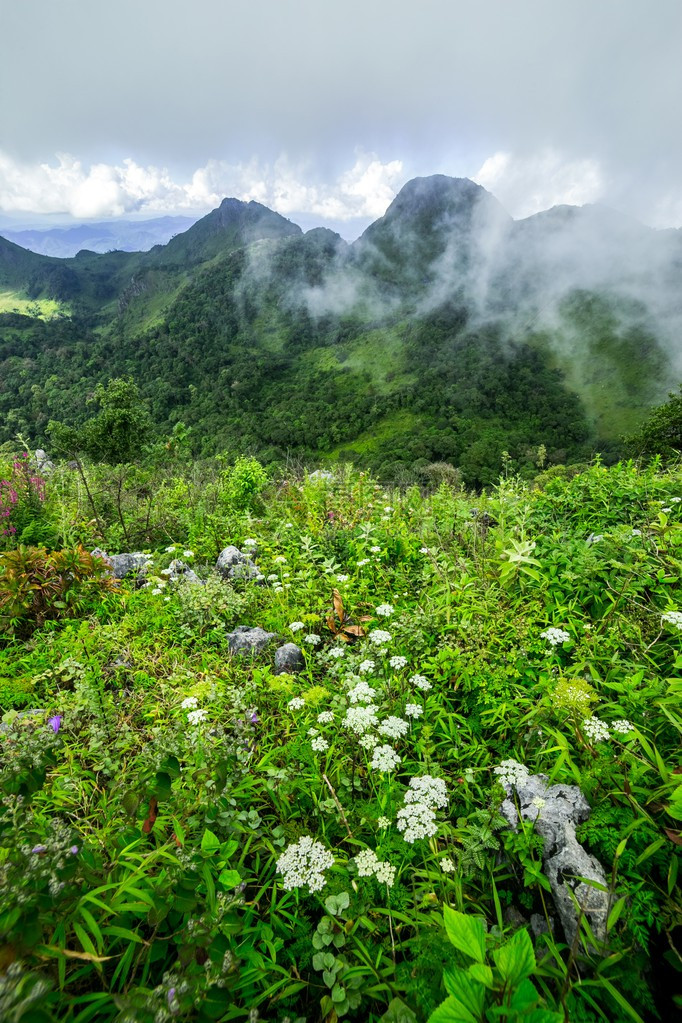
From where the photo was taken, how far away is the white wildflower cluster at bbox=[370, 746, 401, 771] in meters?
2.22

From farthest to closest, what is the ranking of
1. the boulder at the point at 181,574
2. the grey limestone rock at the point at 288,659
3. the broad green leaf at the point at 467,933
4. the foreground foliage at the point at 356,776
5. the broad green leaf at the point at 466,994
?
the boulder at the point at 181,574 < the grey limestone rock at the point at 288,659 < the foreground foliage at the point at 356,776 < the broad green leaf at the point at 467,933 < the broad green leaf at the point at 466,994

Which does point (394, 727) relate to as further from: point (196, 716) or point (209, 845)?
point (196, 716)

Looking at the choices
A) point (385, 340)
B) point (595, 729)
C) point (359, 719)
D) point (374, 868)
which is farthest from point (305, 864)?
point (385, 340)

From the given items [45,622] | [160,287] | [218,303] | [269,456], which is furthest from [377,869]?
[160,287]

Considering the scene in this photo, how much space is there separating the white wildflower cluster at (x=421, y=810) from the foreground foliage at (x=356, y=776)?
0.01m

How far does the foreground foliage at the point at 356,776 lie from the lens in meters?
1.55

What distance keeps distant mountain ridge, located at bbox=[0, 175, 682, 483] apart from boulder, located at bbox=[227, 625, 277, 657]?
2691 inches

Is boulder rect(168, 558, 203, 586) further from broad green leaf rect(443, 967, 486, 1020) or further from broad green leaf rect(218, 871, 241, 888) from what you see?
broad green leaf rect(443, 967, 486, 1020)

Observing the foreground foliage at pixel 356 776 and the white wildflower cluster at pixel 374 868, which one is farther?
the white wildflower cluster at pixel 374 868

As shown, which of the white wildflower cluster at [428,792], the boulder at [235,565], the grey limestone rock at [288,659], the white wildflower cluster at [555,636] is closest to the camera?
the white wildflower cluster at [428,792]

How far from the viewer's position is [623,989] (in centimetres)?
165

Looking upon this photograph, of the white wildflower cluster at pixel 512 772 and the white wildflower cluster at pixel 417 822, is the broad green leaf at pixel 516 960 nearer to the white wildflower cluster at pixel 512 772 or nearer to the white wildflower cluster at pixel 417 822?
the white wildflower cluster at pixel 417 822

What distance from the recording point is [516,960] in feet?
4.19

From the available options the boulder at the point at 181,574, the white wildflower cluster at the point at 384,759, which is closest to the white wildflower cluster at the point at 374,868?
the white wildflower cluster at the point at 384,759
